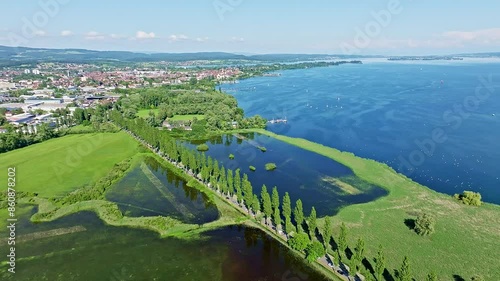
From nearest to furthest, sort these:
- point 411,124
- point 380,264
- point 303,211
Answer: point 380,264, point 303,211, point 411,124

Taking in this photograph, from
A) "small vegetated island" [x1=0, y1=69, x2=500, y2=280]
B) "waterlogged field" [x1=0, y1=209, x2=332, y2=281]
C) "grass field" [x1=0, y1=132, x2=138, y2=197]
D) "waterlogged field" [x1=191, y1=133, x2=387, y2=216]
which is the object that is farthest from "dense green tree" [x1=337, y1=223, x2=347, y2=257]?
"grass field" [x1=0, y1=132, x2=138, y2=197]

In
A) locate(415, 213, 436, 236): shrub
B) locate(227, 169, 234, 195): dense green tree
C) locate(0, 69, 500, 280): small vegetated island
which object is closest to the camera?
locate(0, 69, 500, 280): small vegetated island

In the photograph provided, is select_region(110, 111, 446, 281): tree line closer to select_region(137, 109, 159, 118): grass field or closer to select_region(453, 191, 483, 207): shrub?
select_region(453, 191, 483, 207): shrub

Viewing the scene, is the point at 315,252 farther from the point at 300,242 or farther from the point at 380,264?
the point at 380,264

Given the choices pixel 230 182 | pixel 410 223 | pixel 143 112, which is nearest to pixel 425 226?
pixel 410 223

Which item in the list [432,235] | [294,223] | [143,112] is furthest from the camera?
[143,112]

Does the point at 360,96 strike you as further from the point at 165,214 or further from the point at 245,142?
the point at 165,214

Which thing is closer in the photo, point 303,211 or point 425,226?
point 425,226
